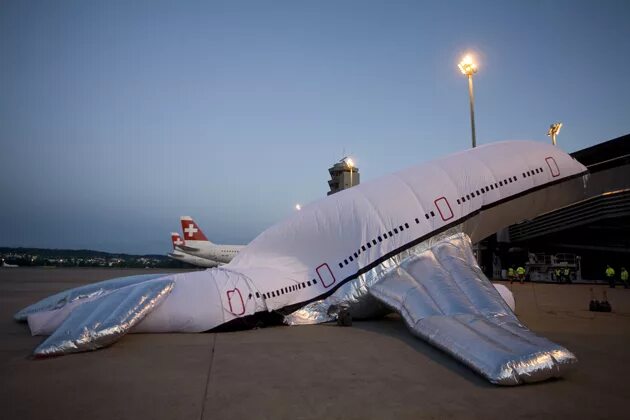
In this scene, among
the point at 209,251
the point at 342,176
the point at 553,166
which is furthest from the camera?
the point at 209,251

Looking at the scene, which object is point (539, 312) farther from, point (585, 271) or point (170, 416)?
point (585, 271)

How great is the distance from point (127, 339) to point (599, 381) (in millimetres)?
8050

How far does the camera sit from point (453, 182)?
12.3m

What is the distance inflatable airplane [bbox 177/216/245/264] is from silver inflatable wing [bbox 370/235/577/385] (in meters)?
44.1

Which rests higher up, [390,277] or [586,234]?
[390,277]

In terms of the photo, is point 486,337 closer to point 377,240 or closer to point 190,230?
point 377,240

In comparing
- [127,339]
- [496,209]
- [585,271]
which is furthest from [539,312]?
[585,271]

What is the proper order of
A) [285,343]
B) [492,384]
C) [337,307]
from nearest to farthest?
[492,384] → [285,343] → [337,307]

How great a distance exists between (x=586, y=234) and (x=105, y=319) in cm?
3767

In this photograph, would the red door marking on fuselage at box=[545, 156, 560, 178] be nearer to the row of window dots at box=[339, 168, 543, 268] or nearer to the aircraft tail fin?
the row of window dots at box=[339, 168, 543, 268]

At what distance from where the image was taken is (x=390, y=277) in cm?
1062

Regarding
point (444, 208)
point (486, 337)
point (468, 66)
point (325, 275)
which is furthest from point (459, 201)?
point (468, 66)

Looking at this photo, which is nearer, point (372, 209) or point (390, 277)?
point (390, 277)

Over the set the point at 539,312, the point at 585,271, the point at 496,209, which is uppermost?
the point at 496,209
